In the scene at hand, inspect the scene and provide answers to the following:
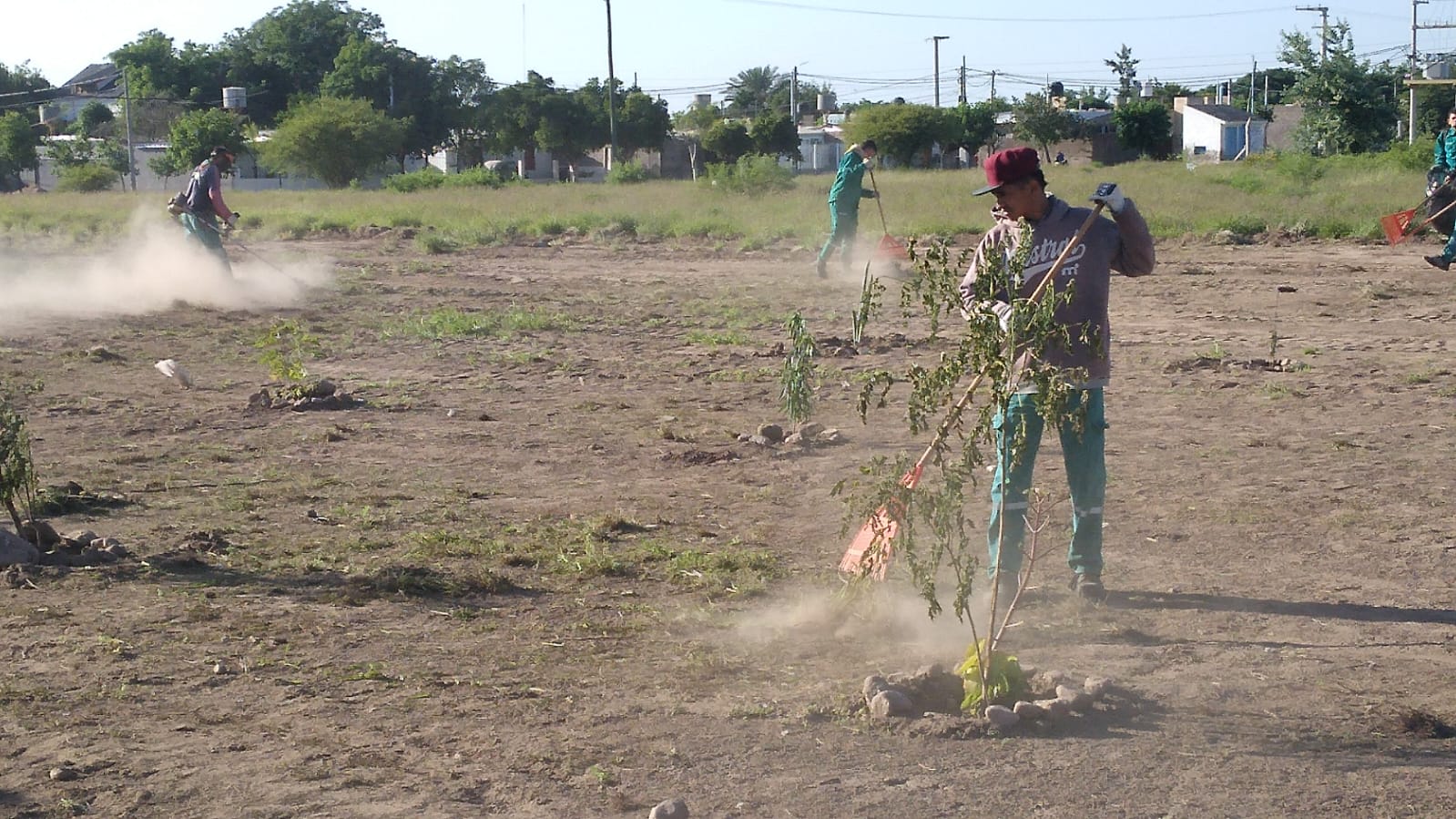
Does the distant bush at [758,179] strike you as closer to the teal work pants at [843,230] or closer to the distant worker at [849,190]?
the teal work pants at [843,230]

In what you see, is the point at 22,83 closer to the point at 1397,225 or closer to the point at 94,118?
the point at 94,118

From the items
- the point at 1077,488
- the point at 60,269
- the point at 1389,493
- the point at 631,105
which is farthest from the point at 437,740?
the point at 631,105

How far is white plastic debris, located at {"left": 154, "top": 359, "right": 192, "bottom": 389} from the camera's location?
1203cm

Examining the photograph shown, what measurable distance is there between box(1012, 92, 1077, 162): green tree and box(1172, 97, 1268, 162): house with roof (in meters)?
7.94

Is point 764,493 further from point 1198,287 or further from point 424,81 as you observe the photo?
point 424,81

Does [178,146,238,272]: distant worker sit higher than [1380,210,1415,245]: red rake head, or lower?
higher

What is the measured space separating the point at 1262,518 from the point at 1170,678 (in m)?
2.43

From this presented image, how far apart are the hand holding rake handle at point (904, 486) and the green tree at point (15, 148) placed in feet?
285

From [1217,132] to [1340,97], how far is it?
40.2 metres

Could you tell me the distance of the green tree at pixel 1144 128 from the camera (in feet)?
270

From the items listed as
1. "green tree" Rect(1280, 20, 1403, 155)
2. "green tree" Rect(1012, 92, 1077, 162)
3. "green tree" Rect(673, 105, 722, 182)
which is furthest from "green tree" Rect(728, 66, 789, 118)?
"green tree" Rect(1280, 20, 1403, 155)

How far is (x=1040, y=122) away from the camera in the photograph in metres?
78.4

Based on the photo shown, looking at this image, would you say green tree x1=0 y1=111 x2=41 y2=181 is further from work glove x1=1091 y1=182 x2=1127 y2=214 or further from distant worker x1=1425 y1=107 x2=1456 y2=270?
work glove x1=1091 y1=182 x2=1127 y2=214

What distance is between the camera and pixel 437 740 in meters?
4.56
